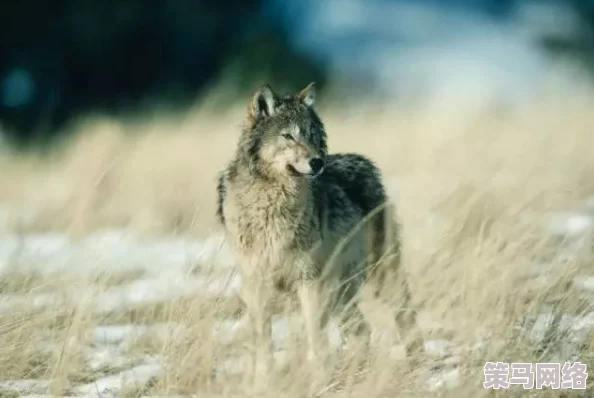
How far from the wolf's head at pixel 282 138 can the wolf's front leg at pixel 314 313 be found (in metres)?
0.52

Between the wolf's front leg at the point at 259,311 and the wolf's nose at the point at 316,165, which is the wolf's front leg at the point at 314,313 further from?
the wolf's nose at the point at 316,165

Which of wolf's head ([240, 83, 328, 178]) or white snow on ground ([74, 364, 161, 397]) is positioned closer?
white snow on ground ([74, 364, 161, 397])

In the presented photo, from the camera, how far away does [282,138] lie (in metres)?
4.46

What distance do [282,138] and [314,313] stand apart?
809mm

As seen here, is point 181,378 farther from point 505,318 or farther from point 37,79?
point 37,79

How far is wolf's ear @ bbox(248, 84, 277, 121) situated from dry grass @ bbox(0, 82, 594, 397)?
0.47m

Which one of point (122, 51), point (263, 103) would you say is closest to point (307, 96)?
point (263, 103)

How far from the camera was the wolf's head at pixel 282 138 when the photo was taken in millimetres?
4430

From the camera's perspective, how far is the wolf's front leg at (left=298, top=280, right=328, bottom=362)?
4.17 metres

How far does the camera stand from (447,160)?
31.0ft

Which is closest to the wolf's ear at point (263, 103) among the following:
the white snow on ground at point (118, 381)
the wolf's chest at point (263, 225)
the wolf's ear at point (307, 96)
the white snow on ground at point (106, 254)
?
the wolf's ear at point (307, 96)

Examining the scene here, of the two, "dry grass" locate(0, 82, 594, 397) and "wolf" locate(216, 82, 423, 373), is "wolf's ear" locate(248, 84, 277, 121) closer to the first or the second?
"wolf" locate(216, 82, 423, 373)

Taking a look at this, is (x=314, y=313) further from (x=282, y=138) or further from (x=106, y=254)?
(x=106, y=254)

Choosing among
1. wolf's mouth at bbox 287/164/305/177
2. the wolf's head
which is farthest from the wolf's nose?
wolf's mouth at bbox 287/164/305/177
